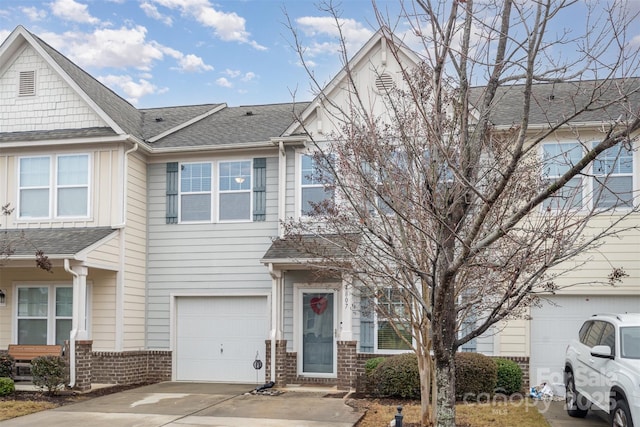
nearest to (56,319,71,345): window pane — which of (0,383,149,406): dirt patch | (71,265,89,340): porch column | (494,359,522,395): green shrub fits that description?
(71,265,89,340): porch column

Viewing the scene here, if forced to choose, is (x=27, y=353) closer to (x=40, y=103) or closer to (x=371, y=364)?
(x=40, y=103)

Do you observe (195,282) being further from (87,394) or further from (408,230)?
(408,230)

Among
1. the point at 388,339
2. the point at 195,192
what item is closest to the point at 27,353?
the point at 195,192

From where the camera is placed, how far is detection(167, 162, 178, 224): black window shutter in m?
17.2

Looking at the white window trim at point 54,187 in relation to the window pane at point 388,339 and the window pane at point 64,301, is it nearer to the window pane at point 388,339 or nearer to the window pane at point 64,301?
the window pane at point 64,301

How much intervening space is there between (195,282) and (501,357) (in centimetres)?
756

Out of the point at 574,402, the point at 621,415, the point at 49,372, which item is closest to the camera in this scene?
the point at 621,415

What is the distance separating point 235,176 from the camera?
17.0 metres

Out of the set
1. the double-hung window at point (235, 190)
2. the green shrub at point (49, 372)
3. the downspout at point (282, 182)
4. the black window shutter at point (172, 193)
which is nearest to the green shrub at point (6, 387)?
the green shrub at point (49, 372)

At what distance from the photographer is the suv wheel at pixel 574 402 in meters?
10.9

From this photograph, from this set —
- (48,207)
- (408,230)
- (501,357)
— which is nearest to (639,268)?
(501,357)

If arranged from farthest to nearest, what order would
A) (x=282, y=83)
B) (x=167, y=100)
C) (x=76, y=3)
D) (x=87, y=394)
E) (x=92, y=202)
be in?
(x=167, y=100) < (x=76, y=3) < (x=92, y=202) < (x=87, y=394) < (x=282, y=83)

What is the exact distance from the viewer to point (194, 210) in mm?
17125

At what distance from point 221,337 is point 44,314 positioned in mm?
4414
